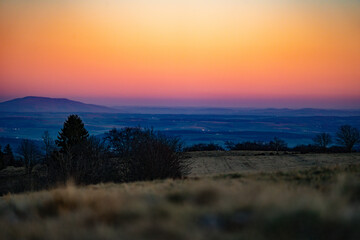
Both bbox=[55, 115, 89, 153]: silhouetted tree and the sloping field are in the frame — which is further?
bbox=[55, 115, 89, 153]: silhouetted tree

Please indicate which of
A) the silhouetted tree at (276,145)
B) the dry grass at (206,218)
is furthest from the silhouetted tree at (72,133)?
the silhouetted tree at (276,145)

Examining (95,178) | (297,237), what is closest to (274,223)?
(297,237)

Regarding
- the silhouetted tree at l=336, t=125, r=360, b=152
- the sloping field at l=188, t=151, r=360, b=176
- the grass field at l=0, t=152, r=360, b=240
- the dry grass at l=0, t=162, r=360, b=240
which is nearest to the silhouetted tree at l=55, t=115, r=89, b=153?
the sloping field at l=188, t=151, r=360, b=176

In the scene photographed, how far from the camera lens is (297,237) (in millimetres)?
4578

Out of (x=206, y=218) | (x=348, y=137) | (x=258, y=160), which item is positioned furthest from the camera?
(x=348, y=137)

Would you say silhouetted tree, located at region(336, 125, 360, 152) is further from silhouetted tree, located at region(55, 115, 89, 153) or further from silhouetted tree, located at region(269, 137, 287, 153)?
silhouetted tree, located at region(55, 115, 89, 153)

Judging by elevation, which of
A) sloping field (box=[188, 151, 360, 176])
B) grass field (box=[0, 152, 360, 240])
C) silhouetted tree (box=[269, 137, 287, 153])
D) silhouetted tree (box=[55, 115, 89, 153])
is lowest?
silhouetted tree (box=[269, 137, 287, 153])

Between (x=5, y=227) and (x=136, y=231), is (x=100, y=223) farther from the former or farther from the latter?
(x=5, y=227)

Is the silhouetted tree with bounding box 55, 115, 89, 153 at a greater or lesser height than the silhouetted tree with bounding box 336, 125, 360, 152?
greater

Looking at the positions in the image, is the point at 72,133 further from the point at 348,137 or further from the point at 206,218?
the point at 348,137

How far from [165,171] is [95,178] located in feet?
18.6

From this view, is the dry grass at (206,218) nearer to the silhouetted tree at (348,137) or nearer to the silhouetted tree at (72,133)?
the silhouetted tree at (72,133)

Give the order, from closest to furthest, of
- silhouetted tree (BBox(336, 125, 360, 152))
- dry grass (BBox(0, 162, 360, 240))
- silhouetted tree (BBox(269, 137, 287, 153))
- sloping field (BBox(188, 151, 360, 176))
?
1. dry grass (BBox(0, 162, 360, 240))
2. sloping field (BBox(188, 151, 360, 176))
3. silhouetted tree (BBox(336, 125, 360, 152))
4. silhouetted tree (BBox(269, 137, 287, 153))

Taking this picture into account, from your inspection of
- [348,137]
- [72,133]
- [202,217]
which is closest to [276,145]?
[348,137]
